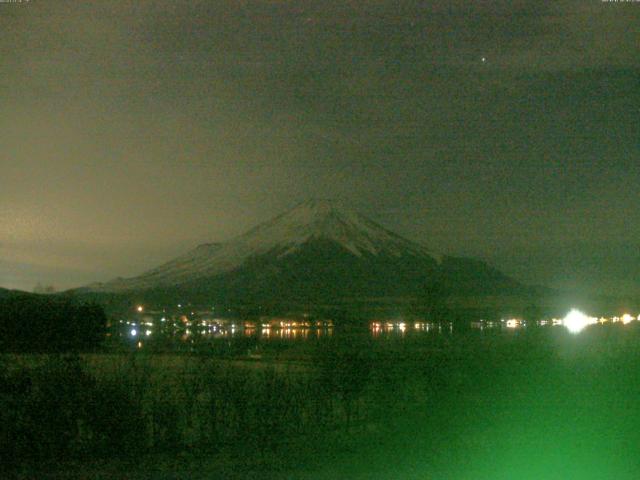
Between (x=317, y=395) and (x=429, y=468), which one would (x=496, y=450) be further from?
(x=317, y=395)

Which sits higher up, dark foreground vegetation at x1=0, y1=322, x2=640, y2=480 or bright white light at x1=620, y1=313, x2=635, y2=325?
bright white light at x1=620, y1=313, x2=635, y2=325

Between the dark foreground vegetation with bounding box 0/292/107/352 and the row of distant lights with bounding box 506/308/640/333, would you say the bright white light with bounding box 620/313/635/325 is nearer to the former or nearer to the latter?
the row of distant lights with bounding box 506/308/640/333

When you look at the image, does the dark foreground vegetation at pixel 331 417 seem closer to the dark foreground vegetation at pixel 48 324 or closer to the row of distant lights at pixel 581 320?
the row of distant lights at pixel 581 320

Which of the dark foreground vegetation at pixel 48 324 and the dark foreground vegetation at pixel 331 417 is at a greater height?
the dark foreground vegetation at pixel 48 324

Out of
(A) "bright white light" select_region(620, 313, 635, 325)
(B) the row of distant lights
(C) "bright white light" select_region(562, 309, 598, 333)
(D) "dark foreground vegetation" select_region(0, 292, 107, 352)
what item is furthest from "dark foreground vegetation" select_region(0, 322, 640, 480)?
(D) "dark foreground vegetation" select_region(0, 292, 107, 352)

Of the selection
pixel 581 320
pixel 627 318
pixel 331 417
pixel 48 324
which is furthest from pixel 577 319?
pixel 48 324

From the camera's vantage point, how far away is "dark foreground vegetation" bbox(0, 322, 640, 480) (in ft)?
34.9

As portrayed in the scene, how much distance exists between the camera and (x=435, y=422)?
12.9 meters

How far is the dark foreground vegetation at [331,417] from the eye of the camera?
10648 mm

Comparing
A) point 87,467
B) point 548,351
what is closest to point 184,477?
point 87,467

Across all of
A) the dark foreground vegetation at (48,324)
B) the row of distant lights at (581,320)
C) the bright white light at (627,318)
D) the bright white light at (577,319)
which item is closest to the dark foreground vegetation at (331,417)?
the bright white light at (577,319)

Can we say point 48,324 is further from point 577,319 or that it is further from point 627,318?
point 627,318

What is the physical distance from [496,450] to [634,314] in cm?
1937

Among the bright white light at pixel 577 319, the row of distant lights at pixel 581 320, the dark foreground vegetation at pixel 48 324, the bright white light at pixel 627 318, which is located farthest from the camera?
the dark foreground vegetation at pixel 48 324
